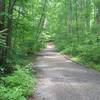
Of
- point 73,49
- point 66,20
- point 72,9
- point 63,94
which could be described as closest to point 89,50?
point 73,49

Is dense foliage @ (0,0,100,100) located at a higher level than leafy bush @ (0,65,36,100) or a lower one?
higher

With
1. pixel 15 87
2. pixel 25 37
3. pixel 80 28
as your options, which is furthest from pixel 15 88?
pixel 80 28

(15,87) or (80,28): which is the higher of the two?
(80,28)

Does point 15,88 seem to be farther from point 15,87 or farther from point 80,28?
point 80,28

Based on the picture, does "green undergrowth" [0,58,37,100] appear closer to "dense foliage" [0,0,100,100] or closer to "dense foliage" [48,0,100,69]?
"dense foliage" [0,0,100,100]

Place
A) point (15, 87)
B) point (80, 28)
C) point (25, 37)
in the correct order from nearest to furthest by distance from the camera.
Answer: point (15, 87), point (25, 37), point (80, 28)

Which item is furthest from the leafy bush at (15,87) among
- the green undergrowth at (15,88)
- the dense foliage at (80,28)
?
the dense foliage at (80,28)

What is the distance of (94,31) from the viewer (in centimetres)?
2867

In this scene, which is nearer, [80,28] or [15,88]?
[15,88]

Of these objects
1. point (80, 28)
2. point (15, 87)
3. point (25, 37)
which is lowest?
point (15, 87)

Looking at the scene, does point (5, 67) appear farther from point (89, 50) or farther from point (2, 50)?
point (89, 50)

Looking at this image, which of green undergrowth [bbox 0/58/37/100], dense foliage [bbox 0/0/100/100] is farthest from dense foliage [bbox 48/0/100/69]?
green undergrowth [bbox 0/58/37/100]

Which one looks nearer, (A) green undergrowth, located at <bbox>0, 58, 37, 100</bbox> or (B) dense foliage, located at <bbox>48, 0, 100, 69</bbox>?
(A) green undergrowth, located at <bbox>0, 58, 37, 100</bbox>

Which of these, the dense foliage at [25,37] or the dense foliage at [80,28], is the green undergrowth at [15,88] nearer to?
the dense foliage at [25,37]
